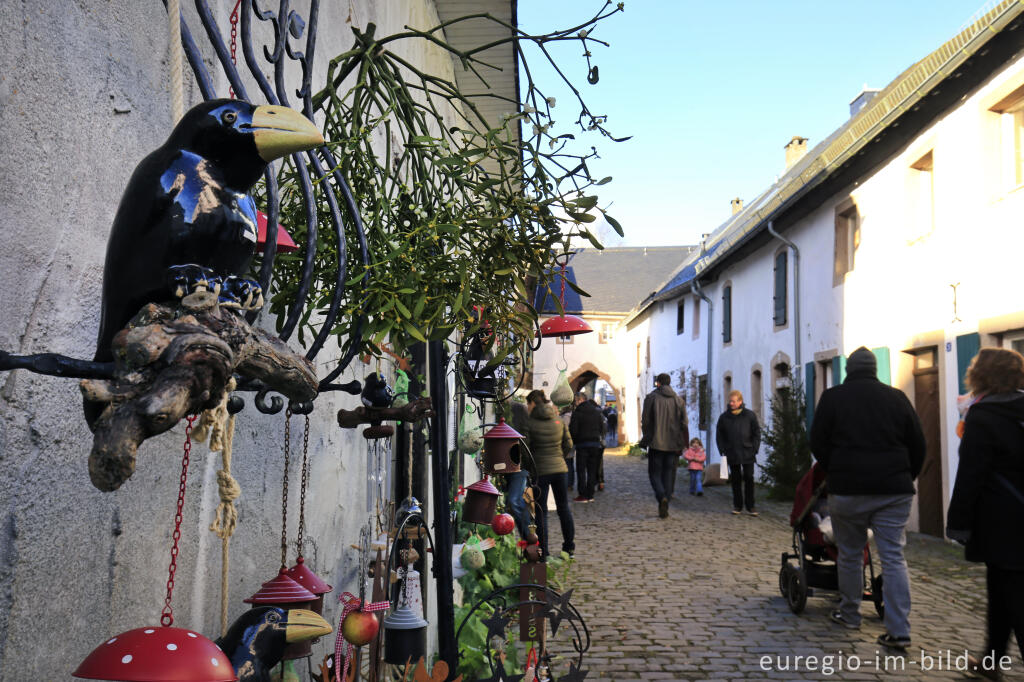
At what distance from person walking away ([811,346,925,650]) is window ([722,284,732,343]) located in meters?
14.9

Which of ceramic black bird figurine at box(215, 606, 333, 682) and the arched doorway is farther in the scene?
the arched doorway

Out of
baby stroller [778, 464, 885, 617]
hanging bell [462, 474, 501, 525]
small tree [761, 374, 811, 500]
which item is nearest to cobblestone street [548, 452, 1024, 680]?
baby stroller [778, 464, 885, 617]

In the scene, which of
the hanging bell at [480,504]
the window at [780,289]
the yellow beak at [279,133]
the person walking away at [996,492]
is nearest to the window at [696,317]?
the window at [780,289]

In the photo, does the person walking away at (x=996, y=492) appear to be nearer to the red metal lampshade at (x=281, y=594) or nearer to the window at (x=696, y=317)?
the red metal lampshade at (x=281, y=594)

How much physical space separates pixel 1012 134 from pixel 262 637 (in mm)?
9789

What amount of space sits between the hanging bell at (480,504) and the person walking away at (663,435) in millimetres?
7402

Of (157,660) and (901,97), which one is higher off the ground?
(901,97)

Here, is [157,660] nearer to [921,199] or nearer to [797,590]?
[797,590]

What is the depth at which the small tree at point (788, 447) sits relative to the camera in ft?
43.9

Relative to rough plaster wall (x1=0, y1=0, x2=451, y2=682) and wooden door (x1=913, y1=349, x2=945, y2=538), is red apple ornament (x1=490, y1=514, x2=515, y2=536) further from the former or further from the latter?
wooden door (x1=913, y1=349, x2=945, y2=538)

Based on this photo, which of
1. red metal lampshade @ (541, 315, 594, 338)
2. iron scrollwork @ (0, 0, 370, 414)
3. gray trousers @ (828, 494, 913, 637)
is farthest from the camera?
gray trousers @ (828, 494, 913, 637)

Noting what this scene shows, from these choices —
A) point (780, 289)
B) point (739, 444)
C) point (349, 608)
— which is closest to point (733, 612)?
point (349, 608)

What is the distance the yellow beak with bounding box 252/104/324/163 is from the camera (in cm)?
92

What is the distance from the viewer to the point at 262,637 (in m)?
1.25
